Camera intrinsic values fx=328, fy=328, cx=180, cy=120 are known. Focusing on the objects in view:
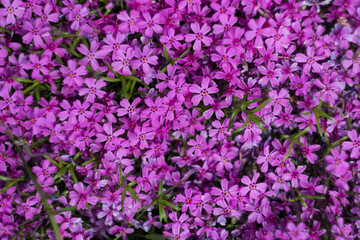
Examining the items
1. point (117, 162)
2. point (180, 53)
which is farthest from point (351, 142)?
point (117, 162)

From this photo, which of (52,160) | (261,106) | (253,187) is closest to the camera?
(261,106)

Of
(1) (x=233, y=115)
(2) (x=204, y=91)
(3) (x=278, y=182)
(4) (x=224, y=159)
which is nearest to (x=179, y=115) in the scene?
(2) (x=204, y=91)

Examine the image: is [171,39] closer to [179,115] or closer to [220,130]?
[179,115]

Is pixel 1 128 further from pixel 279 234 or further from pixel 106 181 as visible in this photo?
A: pixel 279 234

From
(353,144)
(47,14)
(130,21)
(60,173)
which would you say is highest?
(47,14)

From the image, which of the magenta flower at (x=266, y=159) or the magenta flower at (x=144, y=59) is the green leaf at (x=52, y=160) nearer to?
the magenta flower at (x=144, y=59)

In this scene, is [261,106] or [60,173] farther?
[60,173]

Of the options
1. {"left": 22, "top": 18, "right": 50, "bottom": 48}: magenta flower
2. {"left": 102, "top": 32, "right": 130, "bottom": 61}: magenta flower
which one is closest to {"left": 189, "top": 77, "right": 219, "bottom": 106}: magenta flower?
{"left": 102, "top": 32, "right": 130, "bottom": 61}: magenta flower

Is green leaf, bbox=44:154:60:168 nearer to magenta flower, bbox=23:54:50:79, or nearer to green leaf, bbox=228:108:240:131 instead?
magenta flower, bbox=23:54:50:79
